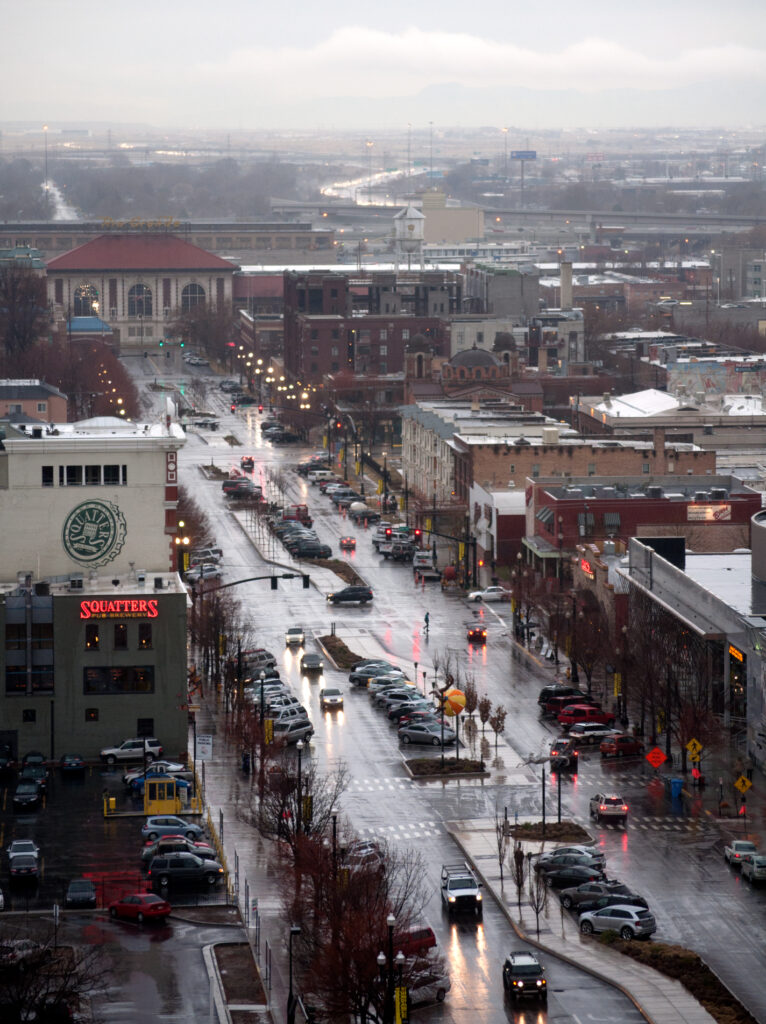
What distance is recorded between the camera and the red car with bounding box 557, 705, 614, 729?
191 ft

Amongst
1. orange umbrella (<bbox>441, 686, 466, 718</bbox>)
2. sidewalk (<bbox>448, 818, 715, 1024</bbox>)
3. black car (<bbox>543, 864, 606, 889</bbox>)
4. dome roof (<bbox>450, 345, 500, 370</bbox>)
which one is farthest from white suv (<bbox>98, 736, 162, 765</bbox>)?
dome roof (<bbox>450, 345, 500, 370</bbox>)

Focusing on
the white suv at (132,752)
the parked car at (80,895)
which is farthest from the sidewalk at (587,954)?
the white suv at (132,752)

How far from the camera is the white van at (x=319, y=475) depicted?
353ft

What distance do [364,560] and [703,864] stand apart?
4249 cm

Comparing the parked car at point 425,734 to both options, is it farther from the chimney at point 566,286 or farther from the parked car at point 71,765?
the chimney at point 566,286

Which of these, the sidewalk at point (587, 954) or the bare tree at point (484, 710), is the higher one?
the sidewalk at point (587, 954)

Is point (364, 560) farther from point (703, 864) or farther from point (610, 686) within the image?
point (703, 864)

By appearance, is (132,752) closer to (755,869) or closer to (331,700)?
(331,700)

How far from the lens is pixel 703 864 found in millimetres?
45344

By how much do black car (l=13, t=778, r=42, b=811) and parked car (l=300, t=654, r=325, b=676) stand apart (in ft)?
51.7

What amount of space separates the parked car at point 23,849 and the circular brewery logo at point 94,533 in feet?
51.5

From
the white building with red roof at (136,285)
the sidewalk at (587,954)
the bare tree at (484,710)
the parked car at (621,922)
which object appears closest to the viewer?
the sidewalk at (587,954)

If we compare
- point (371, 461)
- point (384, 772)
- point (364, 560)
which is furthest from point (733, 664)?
point (371, 461)

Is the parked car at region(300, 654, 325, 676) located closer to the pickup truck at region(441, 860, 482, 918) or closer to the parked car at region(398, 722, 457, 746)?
the parked car at region(398, 722, 457, 746)
